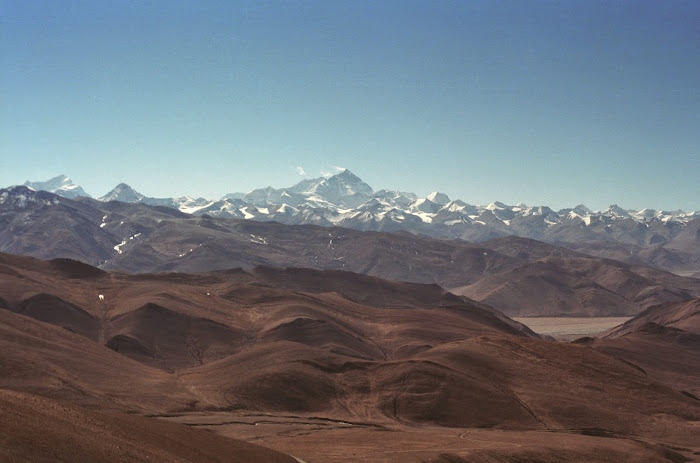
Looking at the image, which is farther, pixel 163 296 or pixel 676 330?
pixel 676 330

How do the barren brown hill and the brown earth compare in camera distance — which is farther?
the brown earth

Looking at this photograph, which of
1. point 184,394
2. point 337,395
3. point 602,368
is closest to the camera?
point 184,394

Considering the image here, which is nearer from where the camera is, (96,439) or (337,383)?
(96,439)

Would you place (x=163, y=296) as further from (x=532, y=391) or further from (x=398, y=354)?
(x=532, y=391)

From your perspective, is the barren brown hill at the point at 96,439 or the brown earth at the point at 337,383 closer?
the barren brown hill at the point at 96,439

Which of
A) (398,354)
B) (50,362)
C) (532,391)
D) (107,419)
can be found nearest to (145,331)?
(398,354)

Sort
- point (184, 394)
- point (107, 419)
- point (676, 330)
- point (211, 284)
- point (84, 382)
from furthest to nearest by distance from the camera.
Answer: point (211, 284), point (676, 330), point (184, 394), point (84, 382), point (107, 419)

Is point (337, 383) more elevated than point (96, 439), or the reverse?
point (96, 439)

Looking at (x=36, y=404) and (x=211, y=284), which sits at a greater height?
(x=211, y=284)
